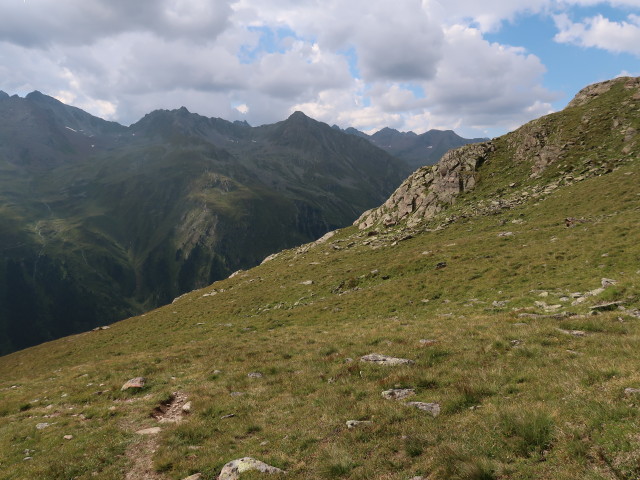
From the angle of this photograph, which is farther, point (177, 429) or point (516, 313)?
point (516, 313)

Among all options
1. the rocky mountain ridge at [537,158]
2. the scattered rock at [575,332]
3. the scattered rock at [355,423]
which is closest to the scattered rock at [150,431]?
the scattered rock at [355,423]

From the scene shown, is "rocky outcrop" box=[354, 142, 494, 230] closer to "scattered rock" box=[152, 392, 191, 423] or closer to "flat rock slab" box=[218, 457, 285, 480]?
"scattered rock" box=[152, 392, 191, 423]

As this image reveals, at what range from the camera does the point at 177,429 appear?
13.9m

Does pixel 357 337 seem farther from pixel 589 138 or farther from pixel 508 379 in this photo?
pixel 589 138

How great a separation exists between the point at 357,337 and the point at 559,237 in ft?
87.7

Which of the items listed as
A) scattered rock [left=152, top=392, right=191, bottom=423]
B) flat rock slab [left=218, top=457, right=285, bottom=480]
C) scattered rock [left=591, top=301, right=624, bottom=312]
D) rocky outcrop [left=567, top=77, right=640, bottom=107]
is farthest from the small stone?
rocky outcrop [left=567, top=77, right=640, bottom=107]

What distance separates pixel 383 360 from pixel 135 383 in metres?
15.2

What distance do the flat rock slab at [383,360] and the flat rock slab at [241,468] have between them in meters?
7.76

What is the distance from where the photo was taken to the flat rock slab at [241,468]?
31.8ft

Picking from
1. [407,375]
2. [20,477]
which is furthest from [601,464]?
[20,477]

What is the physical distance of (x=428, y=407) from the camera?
1137cm

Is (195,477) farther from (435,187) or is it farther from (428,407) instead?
(435,187)

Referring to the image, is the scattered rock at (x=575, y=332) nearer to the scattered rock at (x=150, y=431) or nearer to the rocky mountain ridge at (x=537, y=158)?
the scattered rock at (x=150, y=431)

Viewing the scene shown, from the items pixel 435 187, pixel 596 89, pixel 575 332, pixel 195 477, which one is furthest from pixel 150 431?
pixel 596 89
